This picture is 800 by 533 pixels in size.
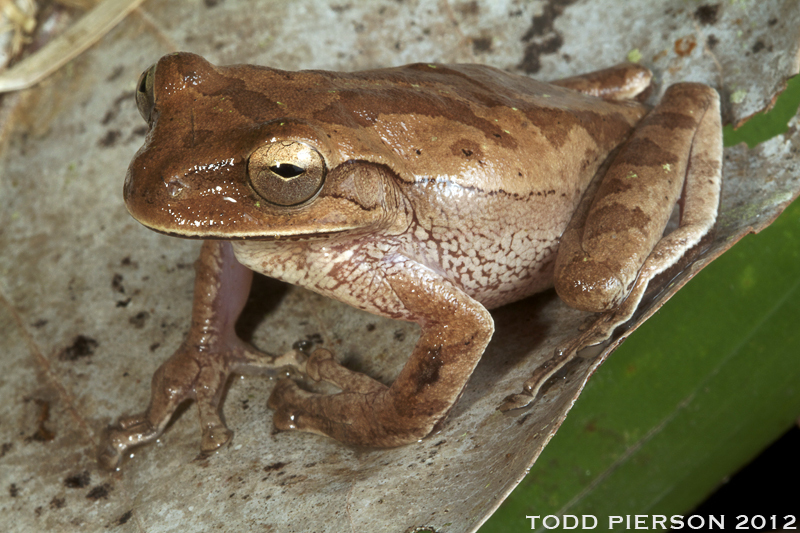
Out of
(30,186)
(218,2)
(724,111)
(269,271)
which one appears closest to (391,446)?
(269,271)

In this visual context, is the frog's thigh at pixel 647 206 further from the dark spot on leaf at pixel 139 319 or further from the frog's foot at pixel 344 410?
the dark spot on leaf at pixel 139 319

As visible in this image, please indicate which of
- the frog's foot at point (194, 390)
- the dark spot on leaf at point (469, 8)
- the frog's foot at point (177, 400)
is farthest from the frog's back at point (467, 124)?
the frog's foot at point (177, 400)

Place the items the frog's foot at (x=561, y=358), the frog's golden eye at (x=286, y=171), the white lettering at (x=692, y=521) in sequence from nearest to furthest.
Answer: the frog's golden eye at (x=286, y=171) < the frog's foot at (x=561, y=358) < the white lettering at (x=692, y=521)

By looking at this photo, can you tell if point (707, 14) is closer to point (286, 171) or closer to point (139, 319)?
point (286, 171)

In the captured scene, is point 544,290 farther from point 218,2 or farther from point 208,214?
point 218,2

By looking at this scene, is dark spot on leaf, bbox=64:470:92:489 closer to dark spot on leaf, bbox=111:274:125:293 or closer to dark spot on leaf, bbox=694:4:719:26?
dark spot on leaf, bbox=111:274:125:293

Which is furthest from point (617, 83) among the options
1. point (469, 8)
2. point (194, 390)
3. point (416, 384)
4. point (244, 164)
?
point (194, 390)

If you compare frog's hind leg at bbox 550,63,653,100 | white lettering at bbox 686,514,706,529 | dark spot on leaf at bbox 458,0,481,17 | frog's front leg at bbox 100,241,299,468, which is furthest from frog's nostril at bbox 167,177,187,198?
white lettering at bbox 686,514,706,529
